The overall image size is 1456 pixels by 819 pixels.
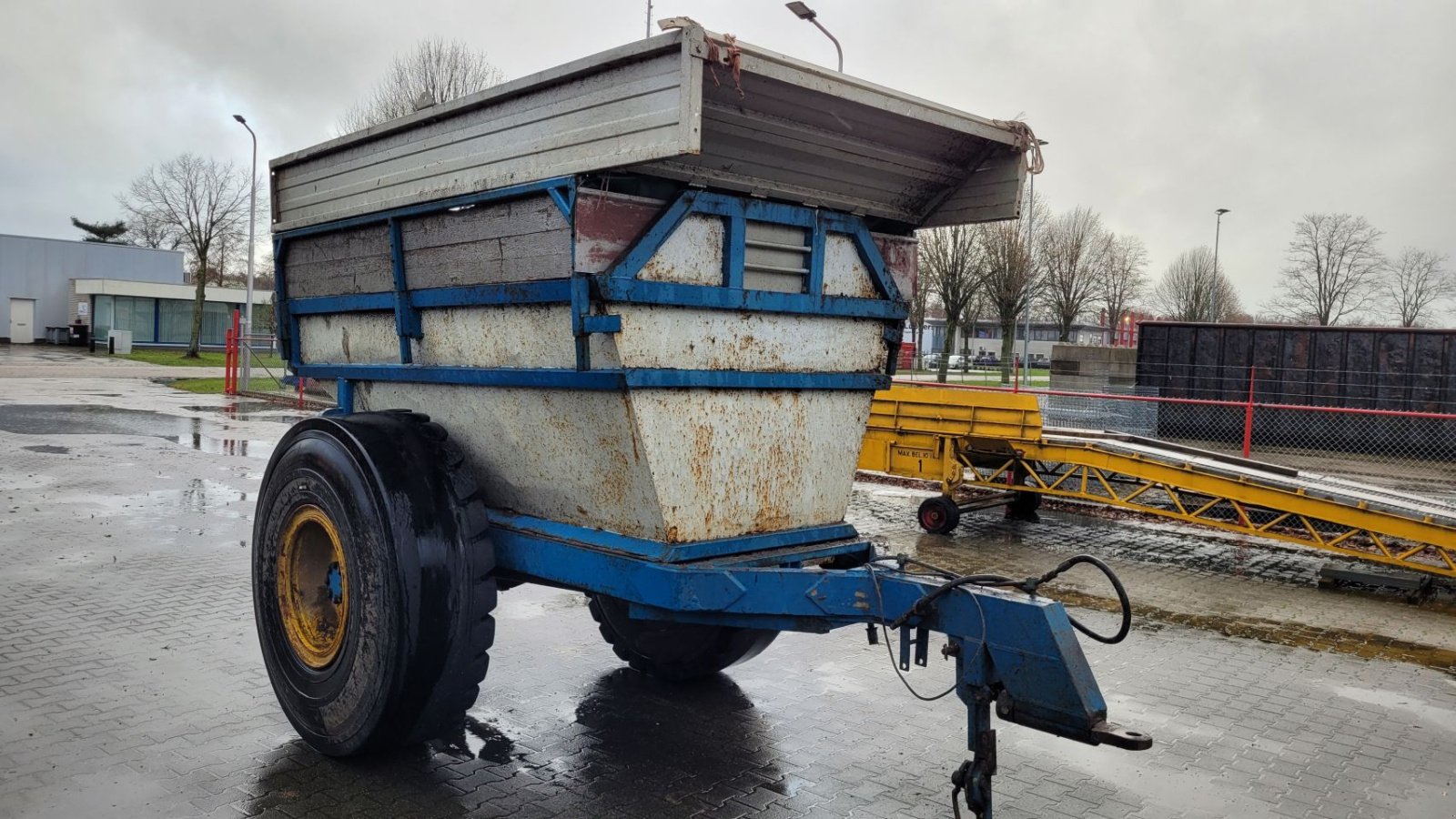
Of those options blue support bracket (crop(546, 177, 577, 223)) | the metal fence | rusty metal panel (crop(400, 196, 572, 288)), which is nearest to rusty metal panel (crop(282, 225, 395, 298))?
rusty metal panel (crop(400, 196, 572, 288))

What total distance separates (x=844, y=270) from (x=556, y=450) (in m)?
1.48

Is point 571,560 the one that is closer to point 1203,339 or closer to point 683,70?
point 683,70

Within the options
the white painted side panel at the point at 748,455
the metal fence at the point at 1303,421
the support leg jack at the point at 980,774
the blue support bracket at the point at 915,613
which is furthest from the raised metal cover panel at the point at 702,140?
the metal fence at the point at 1303,421

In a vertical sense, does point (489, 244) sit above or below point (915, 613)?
above

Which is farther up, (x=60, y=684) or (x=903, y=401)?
(x=903, y=401)

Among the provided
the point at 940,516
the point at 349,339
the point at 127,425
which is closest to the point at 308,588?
the point at 349,339

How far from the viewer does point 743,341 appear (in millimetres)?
4316

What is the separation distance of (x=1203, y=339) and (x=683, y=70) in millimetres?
18012

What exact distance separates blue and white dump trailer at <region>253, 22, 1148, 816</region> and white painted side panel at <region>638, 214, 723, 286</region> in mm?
11

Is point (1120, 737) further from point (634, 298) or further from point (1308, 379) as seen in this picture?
point (1308, 379)

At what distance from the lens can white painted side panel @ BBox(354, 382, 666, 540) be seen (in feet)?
13.4

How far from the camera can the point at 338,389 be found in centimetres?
561

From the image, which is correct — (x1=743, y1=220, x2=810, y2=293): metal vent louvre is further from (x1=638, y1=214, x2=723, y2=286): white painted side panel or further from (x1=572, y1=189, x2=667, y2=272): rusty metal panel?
(x1=572, y1=189, x2=667, y2=272): rusty metal panel

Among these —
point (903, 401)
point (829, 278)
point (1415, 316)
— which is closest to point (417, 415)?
point (829, 278)
